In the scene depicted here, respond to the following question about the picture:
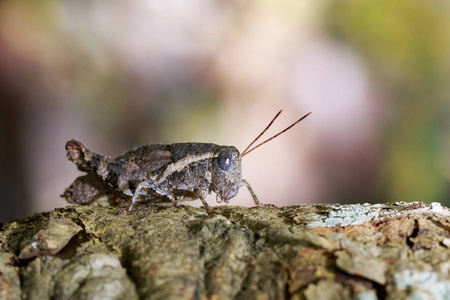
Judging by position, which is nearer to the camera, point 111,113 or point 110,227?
point 110,227

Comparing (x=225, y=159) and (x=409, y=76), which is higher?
(x=409, y=76)

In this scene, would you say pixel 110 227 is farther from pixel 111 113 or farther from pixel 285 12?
pixel 285 12

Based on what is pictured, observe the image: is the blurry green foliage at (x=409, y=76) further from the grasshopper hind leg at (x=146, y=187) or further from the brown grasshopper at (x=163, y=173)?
the grasshopper hind leg at (x=146, y=187)

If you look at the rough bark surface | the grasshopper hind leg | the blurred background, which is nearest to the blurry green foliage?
the blurred background

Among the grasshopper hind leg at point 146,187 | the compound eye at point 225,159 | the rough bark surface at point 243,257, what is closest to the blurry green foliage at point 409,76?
the compound eye at point 225,159

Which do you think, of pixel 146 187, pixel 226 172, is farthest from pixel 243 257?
pixel 146 187

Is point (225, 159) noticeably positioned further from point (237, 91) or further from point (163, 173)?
point (237, 91)

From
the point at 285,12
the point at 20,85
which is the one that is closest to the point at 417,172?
the point at 285,12
